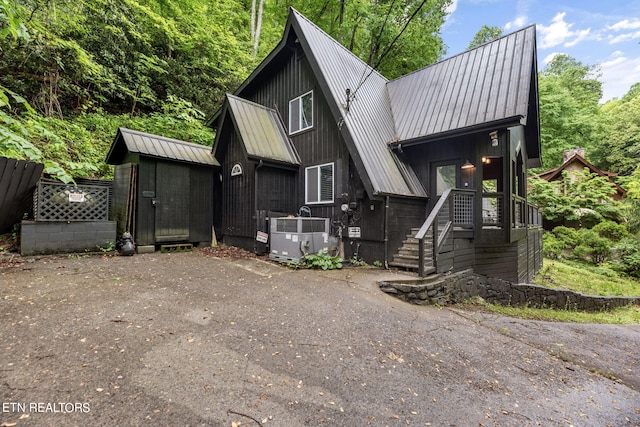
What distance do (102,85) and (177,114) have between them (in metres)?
2.97

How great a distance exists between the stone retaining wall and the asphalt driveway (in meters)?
0.98

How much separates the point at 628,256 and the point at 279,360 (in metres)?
17.5

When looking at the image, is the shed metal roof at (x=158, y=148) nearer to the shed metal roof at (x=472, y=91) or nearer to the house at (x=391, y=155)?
the house at (x=391, y=155)

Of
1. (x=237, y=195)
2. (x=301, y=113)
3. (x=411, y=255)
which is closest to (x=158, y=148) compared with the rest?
(x=237, y=195)

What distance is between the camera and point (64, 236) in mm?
6809

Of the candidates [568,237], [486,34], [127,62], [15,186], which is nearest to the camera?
[15,186]

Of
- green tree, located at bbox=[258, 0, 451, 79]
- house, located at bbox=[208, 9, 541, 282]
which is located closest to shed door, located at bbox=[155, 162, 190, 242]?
house, located at bbox=[208, 9, 541, 282]

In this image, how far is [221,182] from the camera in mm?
9984

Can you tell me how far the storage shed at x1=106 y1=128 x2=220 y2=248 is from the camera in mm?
7781

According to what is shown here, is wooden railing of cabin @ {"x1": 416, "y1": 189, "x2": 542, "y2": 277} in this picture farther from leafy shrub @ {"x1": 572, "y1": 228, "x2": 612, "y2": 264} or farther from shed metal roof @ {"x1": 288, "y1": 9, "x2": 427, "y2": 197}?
leafy shrub @ {"x1": 572, "y1": 228, "x2": 612, "y2": 264}

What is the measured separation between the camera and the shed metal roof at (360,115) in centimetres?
725

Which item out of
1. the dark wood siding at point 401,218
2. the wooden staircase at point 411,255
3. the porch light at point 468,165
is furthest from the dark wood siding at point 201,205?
the porch light at point 468,165

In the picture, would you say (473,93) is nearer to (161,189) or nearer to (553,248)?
(161,189)

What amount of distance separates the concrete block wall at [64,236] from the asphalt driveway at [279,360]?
1.94 meters
